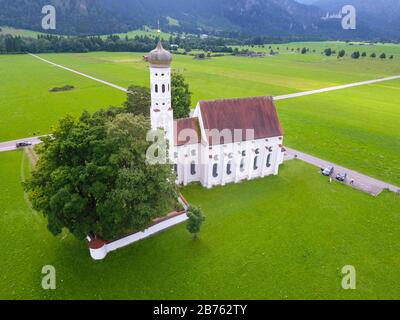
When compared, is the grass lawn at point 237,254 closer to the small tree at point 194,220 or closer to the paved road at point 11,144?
the small tree at point 194,220

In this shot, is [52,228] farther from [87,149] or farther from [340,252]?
[340,252]

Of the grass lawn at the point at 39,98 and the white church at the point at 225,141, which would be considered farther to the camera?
the grass lawn at the point at 39,98

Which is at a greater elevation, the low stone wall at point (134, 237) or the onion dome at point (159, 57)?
the onion dome at point (159, 57)

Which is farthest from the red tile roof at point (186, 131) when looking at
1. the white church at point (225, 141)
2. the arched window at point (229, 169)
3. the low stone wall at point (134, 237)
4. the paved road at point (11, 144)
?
the paved road at point (11, 144)

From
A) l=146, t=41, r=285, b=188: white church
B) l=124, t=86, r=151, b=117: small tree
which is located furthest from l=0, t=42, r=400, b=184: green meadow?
l=124, t=86, r=151, b=117: small tree

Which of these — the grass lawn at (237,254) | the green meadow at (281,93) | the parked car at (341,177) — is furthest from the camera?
the green meadow at (281,93)

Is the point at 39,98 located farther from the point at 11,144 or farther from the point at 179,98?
the point at 179,98

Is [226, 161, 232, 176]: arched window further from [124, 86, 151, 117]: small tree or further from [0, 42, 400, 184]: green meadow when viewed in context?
[0, 42, 400, 184]: green meadow
